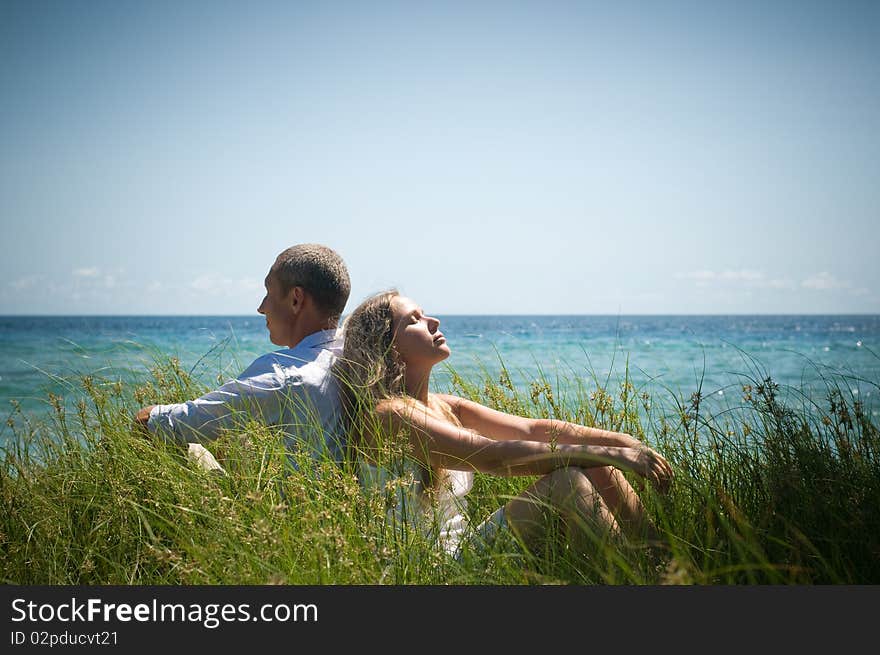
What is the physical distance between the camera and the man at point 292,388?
2920 mm

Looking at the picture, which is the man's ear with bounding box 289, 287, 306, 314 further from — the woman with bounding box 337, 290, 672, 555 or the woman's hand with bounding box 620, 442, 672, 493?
the woman's hand with bounding box 620, 442, 672, 493

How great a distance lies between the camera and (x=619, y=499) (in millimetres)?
2723

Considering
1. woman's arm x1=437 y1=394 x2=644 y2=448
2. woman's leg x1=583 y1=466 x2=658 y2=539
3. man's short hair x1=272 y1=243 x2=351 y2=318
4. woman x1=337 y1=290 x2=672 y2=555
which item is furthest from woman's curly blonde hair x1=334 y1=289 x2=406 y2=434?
woman's leg x1=583 y1=466 x2=658 y2=539

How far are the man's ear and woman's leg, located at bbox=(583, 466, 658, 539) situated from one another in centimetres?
163

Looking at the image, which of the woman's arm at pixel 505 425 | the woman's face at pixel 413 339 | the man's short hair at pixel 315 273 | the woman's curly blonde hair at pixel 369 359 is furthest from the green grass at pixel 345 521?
the man's short hair at pixel 315 273

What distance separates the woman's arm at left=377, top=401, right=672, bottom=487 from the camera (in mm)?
2631

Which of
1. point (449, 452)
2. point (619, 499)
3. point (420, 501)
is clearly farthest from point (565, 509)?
point (420, 501)

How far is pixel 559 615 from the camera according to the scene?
1929 mm

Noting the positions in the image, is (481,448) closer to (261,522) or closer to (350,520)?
(350,520)

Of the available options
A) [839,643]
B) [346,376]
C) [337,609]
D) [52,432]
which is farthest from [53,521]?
[839,643]

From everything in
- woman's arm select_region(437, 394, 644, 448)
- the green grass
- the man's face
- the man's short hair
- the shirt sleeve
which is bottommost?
the green grass

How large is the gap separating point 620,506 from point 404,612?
3.82ft

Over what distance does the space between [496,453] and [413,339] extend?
2.27ft

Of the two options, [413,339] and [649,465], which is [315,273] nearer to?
[413,339]
